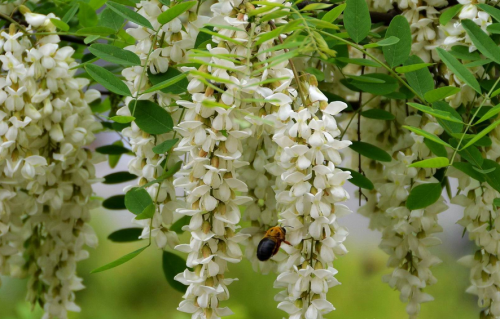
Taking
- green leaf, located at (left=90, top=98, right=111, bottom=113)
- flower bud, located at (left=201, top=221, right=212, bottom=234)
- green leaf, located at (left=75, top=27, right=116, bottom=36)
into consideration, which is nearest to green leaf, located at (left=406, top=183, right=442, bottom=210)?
flower bud, located at (left=201, top=221, right=212, bottom=234)

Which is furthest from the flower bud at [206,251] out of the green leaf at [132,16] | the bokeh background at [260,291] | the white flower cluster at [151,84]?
the bokeh background at [260,291]

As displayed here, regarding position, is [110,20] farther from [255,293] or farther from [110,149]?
[255,293]

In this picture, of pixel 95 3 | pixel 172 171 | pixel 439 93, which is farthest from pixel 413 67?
pixel 95 3

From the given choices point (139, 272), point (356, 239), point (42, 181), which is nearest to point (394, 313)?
point (356, 239)

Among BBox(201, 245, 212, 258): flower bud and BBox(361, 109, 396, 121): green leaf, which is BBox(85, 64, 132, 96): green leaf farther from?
BBox(361, 109, 396, 121): green leaf

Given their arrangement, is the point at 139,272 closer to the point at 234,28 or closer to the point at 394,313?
the point at 394,313

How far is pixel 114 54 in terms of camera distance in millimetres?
537

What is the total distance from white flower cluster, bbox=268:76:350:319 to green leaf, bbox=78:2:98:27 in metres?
0.29

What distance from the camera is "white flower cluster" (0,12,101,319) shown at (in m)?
0.59

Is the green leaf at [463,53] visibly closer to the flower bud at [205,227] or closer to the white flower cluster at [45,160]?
the flower bud at [205,227]

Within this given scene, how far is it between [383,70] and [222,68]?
30 cm

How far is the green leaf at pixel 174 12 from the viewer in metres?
0.49

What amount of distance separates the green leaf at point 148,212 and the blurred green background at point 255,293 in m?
0.61

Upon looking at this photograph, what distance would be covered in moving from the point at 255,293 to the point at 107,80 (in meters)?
0.74
